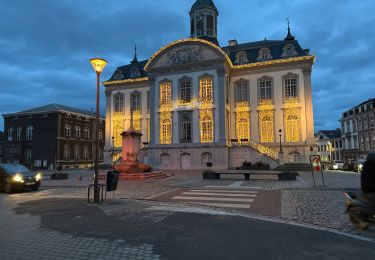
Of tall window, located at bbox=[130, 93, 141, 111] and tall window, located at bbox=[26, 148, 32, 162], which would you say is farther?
tall window, located at bbox=[26, 148, 32, 162]

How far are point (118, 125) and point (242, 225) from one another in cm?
3958

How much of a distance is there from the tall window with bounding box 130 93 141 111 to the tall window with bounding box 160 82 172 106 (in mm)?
6228

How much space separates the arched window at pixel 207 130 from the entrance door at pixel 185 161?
2.76m

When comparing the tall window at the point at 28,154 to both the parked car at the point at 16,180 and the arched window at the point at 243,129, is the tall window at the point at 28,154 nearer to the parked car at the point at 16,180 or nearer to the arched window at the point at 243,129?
the arched window at the point at 243,129

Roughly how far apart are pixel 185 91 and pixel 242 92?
299 inches

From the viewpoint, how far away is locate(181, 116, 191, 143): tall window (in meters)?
38.1

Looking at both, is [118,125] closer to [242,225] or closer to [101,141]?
[101,141]

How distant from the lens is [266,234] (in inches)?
264

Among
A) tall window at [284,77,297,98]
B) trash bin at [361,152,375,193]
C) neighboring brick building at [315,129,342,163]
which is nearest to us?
trash bin at [361,152,375,193]

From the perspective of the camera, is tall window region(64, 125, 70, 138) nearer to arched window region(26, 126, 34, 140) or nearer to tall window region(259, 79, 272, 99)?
arched window region(26, 126, 34, 140)

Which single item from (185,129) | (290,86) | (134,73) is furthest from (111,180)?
(134,73)

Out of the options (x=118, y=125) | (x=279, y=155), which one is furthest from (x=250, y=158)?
(x=118, y=125)

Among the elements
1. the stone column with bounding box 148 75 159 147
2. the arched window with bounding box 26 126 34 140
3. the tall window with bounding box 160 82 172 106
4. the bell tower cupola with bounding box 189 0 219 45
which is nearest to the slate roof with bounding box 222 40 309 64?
the bell tower cupola with bounding box 189 0 219 45

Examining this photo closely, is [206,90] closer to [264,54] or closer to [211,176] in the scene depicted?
[264,54]
